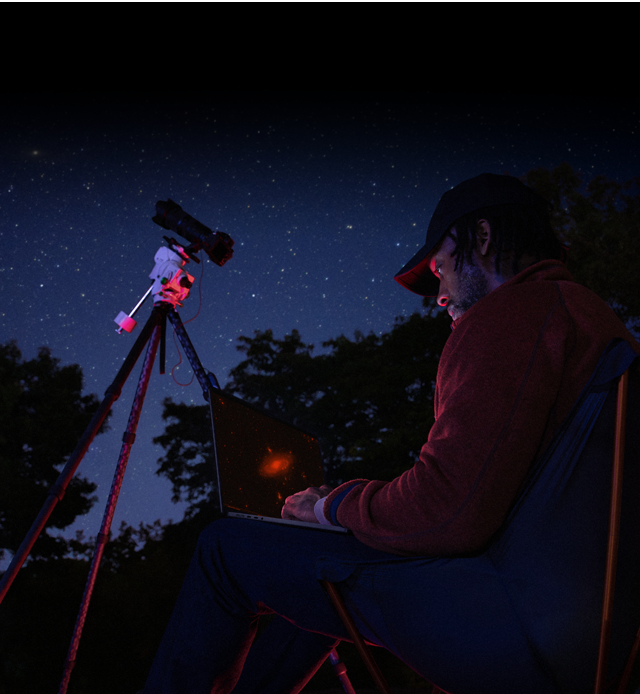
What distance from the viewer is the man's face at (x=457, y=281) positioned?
4.31ft

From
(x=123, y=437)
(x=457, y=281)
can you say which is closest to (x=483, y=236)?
(x=457, y=281)

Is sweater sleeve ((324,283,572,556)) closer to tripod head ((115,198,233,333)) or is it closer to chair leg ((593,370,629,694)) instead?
chair leg ((593,370,629,694))

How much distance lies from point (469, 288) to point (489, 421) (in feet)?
2.06

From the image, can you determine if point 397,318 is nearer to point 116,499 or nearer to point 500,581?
point 116,499

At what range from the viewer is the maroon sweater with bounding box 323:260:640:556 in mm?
798

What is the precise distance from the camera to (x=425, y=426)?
7.05m

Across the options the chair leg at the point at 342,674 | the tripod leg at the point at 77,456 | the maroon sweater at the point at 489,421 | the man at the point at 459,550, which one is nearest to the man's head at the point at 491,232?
the man at the point at 459,550

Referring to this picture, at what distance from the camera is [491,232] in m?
1.30

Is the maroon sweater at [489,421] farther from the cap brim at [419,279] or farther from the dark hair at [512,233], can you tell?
the cap brim at [419,279]

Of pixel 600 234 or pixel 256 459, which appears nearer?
pixel 256 459

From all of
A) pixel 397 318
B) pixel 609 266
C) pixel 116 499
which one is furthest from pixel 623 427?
pixel 397 318

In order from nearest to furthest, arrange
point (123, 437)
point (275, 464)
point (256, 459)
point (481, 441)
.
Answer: point (481, 441)
point (256, 459)
point (275, 464)
point (123, 437)

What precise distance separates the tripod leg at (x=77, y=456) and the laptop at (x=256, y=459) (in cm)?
111

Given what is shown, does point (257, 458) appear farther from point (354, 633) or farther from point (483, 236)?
point (483, 236)
